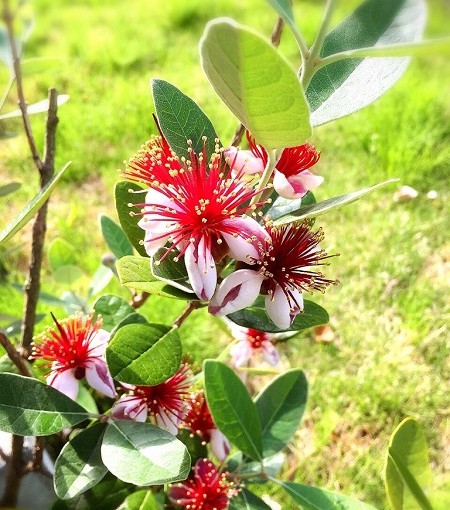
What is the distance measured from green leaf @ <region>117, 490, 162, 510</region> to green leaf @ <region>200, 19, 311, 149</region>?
48cm

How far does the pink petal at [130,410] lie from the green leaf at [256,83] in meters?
0.39

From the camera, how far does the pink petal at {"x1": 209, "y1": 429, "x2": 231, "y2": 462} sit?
3.22 feet

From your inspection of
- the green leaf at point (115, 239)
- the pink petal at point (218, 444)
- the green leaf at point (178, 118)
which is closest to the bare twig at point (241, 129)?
the green leaf at point (178, 118)

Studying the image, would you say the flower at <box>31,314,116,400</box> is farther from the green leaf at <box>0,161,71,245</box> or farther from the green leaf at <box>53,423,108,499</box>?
the green leaf at <box>0,161,71,245</box>

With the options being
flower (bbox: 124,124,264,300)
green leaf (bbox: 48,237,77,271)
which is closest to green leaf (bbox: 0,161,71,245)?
flower (bbox: 124,124,264,300)

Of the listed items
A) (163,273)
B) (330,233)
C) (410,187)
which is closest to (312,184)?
(163,273)

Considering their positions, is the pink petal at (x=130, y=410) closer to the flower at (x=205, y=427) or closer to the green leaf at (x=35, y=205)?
the flower at (x=205, y=427)

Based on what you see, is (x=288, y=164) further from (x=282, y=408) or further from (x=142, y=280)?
(x=282, y=408)

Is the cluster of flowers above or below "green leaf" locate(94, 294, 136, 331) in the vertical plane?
above

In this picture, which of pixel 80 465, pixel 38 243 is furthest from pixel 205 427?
pixel 38 243

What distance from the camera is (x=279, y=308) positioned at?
69 centimetres

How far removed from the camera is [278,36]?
85 centimetres

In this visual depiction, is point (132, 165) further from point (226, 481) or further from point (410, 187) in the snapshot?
point (410, 187)

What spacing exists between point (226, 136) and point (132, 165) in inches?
59.0
